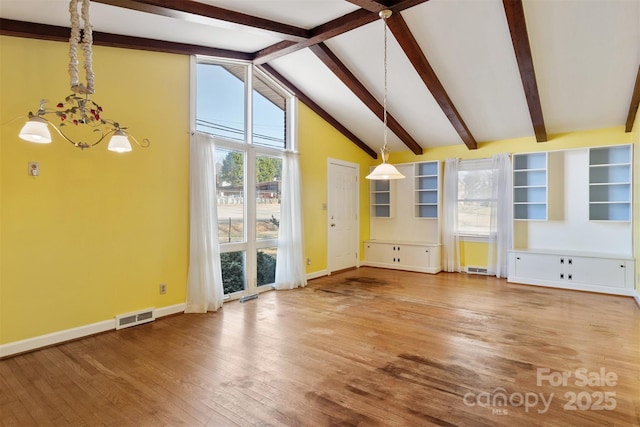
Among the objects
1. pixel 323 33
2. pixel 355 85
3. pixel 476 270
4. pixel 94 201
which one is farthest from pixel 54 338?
pixel 476 270

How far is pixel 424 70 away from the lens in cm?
457

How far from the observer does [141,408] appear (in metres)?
2.28

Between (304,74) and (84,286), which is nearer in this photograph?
(84,286)

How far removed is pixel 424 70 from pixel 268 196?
9.52 feet

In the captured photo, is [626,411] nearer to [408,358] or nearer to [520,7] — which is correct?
[408,358]

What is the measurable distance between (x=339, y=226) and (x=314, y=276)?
3.88 ft

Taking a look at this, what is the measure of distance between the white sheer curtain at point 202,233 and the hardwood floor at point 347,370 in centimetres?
26

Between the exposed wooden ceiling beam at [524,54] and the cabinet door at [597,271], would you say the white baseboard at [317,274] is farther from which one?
the exposed wooden ceiling beam at [524,54]

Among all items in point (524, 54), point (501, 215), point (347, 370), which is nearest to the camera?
point (347, 370)

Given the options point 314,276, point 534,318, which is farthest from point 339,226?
point 534,318

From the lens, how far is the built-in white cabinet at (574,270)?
16.4 feet

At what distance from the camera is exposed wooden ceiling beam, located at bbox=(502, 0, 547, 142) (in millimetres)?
3475

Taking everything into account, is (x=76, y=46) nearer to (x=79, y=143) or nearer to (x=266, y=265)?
(x=79, y=143)

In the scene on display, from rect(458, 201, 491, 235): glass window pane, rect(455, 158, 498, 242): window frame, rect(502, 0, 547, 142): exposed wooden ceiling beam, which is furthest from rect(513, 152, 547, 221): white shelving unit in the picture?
rect(502, 0, 547, 142): exposed wooden ceiling beam
